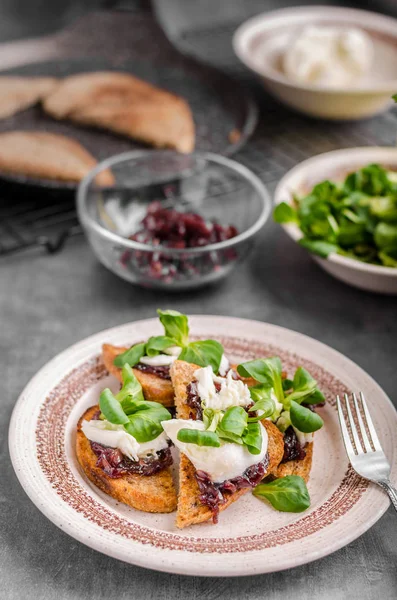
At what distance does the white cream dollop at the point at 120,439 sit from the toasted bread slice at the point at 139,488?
4cm

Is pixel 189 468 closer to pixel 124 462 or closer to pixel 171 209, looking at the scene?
pixel 124 462

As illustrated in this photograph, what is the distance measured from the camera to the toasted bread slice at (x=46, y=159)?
234 centimetres

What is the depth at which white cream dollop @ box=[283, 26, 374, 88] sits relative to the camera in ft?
9.12

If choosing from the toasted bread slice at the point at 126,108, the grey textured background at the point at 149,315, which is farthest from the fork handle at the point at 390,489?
the toasted bread slice at the point at 126,108

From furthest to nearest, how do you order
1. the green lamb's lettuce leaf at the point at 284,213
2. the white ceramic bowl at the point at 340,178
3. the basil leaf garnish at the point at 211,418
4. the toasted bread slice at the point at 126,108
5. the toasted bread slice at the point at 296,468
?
the toasted bread slice at the point at 126,108 < the green lamb's lettuce leaf at the point at 284,213 < the white ceramic bowl at the point at 340,178 < the toasted bread slice at the point at 296,468 < the basil leaf garnish at the point at 211,418

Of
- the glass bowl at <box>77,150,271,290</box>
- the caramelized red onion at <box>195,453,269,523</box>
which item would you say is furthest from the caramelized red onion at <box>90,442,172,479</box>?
the glass bowl at <box>77,150,271,290</box>

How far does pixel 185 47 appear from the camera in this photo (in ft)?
11.3

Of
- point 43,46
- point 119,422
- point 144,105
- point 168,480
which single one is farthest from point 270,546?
point 43,46

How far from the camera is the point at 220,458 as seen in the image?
1.31 m

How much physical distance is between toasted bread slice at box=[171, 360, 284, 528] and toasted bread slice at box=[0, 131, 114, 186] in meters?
1.00

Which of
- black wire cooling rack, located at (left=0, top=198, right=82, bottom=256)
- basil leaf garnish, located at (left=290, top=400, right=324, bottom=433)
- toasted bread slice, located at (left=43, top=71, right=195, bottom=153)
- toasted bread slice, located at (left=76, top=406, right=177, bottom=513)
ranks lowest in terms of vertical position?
black wire cooling rack, located at (left=0, top=198, right=82, bottom=256)

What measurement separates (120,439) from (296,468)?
1.15 feet

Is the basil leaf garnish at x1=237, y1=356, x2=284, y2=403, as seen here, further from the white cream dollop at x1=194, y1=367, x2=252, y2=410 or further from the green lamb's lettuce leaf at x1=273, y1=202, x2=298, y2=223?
the green lamb's lettuce leaf at x1=273, y1=202, x2=298, y2=223

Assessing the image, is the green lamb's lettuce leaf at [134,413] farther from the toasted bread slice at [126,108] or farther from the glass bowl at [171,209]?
the toasted bread slice at [126,108]
